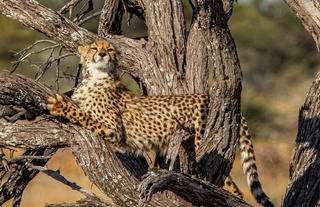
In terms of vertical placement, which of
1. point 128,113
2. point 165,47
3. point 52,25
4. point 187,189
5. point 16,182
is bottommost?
point 16,182

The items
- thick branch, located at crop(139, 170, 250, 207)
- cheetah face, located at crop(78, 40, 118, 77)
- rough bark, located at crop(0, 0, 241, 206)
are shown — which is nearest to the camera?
thick branch, located at crop(139, 170, 250, 207)

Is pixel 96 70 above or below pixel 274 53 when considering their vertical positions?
below

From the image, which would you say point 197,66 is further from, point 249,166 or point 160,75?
point 249,166

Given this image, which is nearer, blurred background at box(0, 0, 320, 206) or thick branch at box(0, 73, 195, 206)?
thick branch at box(0, 73, 195, 206)

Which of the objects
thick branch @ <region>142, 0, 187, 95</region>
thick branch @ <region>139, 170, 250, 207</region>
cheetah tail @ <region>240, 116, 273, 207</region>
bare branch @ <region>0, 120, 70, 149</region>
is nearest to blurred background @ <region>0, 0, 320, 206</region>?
thick branch @ <region>142, 0, 187, 95</region>

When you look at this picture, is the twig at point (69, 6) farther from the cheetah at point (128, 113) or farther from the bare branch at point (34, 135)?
the bare branch at point (34, 135)

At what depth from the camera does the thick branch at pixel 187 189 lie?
2.65 metres

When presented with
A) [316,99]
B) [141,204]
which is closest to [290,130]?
[316,99]

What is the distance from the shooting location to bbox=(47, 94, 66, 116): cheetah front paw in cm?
362

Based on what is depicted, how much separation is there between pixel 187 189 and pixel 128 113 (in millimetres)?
1639

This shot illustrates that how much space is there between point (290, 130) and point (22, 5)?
1147 cm

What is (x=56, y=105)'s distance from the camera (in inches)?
147

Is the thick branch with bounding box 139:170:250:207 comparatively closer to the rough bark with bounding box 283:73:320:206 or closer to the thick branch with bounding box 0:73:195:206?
the thick branch with bounding box 0:73:195:206

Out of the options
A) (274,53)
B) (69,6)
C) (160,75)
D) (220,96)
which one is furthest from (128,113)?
(274,53)
